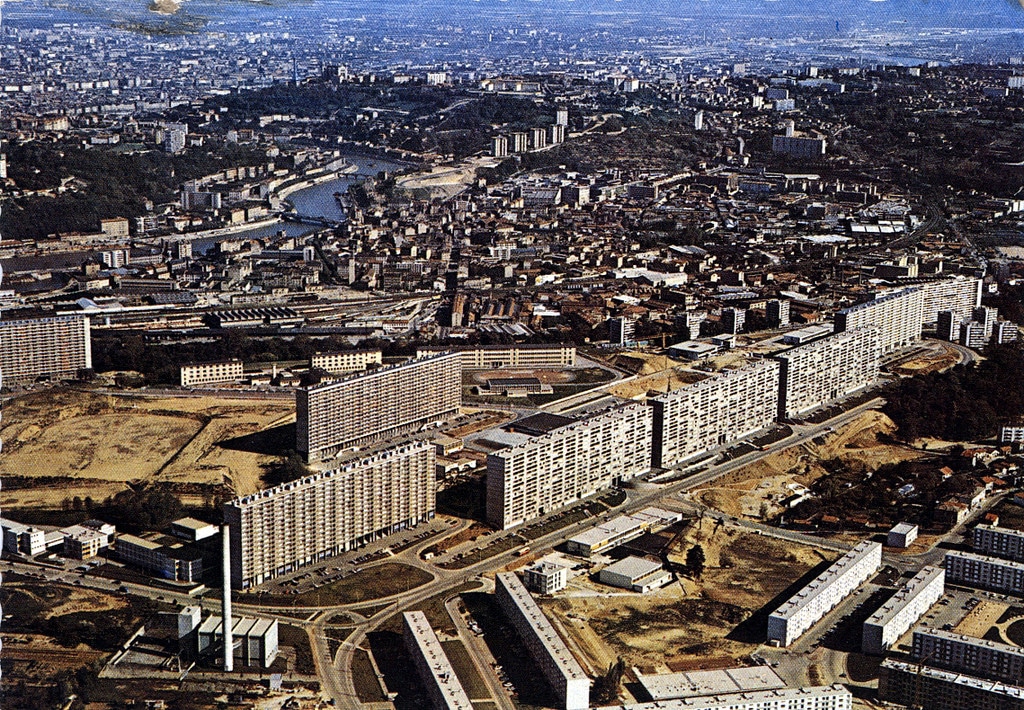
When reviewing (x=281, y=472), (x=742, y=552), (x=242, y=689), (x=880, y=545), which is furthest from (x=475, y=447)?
(x=242, y=689)

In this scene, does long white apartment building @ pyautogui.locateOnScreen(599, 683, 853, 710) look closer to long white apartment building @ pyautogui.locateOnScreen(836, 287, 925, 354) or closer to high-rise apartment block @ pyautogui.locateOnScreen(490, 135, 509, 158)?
long white apartment building @ pyautogui.locateOnScreen(836, 287, 925, 354)

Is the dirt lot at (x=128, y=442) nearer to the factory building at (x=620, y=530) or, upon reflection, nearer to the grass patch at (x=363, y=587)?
the grass patch at (x=363, y=587)

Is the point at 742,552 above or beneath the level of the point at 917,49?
beneath

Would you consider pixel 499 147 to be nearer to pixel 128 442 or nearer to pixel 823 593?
pixel 128 442

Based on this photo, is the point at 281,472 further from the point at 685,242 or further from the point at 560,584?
the point at 685,242

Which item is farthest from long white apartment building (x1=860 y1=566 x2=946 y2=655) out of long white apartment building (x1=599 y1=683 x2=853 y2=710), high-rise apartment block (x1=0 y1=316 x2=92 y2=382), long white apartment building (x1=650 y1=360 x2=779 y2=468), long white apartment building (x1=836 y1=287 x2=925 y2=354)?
high-rise apartment block (x1=0 y1=316 x2=92 y2=382)
